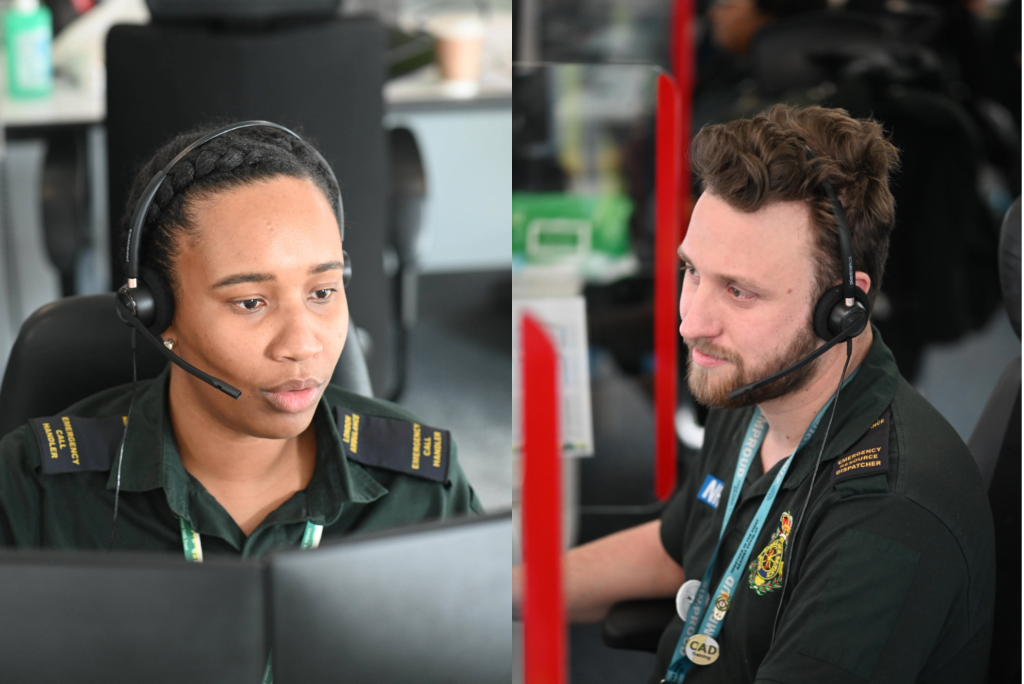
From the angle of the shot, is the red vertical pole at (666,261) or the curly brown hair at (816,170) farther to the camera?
the red vertical pole at (666,261)

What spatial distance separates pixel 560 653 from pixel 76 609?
1.05 feet

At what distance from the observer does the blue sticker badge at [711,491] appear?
4.11 feet

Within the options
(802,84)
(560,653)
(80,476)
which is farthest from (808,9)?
(560,653)

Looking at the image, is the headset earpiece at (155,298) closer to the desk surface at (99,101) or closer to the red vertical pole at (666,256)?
the red vertical pole at (666,256)

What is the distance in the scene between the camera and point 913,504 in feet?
3.22

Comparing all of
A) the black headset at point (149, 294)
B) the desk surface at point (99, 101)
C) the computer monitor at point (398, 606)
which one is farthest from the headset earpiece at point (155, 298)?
the desk surface at point (99, 101)

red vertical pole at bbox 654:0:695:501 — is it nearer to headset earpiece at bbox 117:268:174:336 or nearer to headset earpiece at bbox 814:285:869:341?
headset earpiece at bbox 814:285:869:341

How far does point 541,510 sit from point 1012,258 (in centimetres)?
86

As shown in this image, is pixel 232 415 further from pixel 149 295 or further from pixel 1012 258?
pixel 1012 258

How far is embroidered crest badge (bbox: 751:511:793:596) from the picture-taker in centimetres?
105

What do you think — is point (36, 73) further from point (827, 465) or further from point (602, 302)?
point (827, 465)

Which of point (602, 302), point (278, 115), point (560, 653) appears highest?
point (278, 115)

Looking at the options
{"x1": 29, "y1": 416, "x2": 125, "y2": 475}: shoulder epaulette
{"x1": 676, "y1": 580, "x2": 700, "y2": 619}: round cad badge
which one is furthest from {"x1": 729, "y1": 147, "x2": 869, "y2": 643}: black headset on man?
{"x1": 29, "y1": 416, "x2": 125, "y2": 475}: shoulder epaulette

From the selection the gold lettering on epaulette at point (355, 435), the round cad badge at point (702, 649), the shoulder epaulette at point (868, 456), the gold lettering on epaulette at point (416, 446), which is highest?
the shoulder epaulette at point (868, 456)
